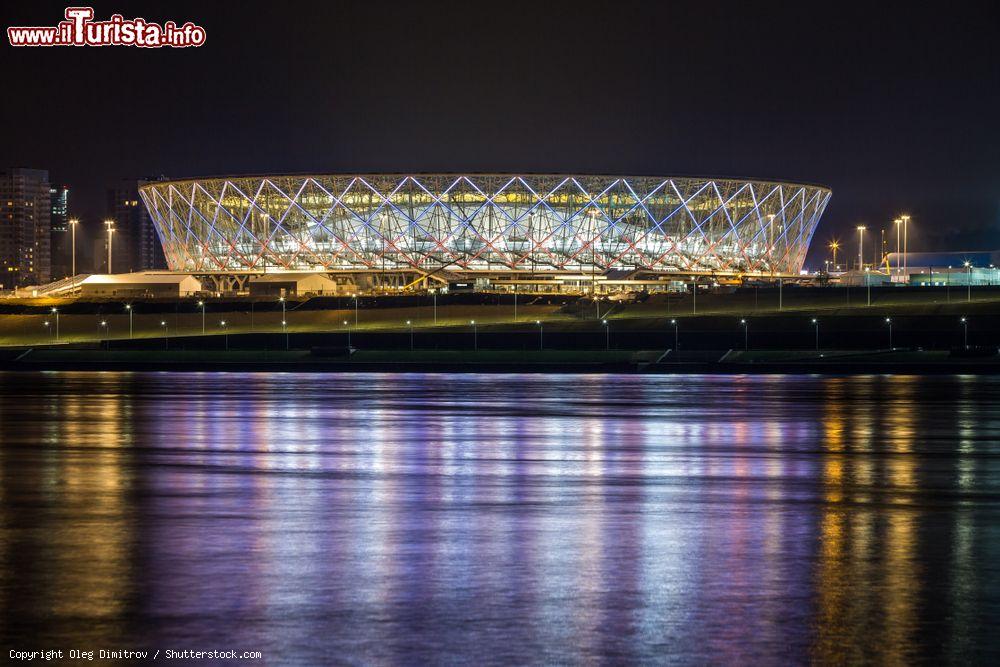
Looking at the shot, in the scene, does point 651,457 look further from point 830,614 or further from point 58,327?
point 58,327

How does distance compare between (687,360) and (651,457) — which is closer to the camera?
(651,457)

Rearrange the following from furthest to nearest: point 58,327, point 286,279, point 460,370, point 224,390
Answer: point 286,279
point 58,327
point 460,370
point 224,390

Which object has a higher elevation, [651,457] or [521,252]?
[521,252]

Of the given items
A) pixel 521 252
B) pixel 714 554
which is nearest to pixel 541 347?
pixel 714 554

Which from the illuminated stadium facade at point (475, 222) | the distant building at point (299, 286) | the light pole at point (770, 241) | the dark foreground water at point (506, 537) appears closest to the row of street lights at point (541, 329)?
the dark foreground water at point (506, 537)

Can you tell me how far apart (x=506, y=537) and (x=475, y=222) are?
98.5 metres

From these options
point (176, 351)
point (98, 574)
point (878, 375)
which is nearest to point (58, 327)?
point (176, 351)

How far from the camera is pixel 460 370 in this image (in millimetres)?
41906

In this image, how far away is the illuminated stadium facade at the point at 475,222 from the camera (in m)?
108

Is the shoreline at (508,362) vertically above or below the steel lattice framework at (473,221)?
below

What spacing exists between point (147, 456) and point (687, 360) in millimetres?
31025

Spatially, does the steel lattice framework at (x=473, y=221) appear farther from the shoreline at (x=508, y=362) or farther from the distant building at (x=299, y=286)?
the shoreline at (x=508, y=362)

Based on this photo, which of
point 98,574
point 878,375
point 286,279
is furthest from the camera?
point 286,279

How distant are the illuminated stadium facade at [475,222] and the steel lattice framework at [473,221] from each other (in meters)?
0.10
